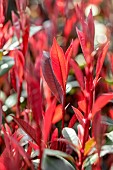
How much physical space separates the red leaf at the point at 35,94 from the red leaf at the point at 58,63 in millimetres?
100

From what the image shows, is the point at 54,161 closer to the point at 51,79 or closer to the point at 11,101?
the point at 51,79

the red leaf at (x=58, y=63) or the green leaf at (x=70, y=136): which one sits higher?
the red leaf at (x=58, y=63)

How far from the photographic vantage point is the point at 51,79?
75 cm

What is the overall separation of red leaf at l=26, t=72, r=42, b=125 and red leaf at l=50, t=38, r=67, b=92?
0.10 metres

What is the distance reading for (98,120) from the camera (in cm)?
64

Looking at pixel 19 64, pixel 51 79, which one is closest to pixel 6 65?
pixel 19 64

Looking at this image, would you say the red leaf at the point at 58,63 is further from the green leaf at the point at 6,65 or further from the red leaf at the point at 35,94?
the green leaf at the point at 6,65

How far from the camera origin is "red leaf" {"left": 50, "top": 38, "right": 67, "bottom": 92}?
0.73 meters

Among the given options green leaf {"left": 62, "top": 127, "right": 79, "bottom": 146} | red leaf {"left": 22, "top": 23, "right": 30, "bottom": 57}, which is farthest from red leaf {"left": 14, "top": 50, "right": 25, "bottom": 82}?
green leaf {"left": 62, "top": 127, "right": 79, "bottom": 146}

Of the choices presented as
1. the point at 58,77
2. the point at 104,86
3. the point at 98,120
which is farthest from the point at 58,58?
the point at 104,86

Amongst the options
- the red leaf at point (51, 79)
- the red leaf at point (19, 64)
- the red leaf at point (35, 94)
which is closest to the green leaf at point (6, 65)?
the red leaf at point (19, 64)

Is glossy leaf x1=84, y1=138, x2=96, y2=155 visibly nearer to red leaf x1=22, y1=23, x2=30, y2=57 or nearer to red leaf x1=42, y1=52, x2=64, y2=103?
red leaf x1=42, y1=52, x2=64, y2=103

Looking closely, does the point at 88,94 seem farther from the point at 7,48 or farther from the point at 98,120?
the point at 7,48

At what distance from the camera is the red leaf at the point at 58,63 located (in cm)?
73
